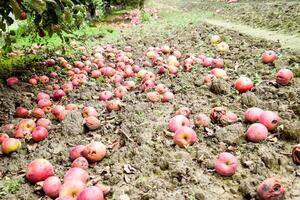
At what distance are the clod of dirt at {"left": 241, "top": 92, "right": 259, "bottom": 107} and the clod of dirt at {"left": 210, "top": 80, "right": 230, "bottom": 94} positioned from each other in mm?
520

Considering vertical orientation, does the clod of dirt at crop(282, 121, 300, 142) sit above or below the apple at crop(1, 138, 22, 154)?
above

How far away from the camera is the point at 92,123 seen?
5020 mm

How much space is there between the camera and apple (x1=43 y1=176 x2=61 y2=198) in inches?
147

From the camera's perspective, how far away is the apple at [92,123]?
5.02m

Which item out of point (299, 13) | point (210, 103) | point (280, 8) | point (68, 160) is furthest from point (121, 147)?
point (280, 8)

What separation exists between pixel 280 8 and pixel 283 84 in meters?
7.28

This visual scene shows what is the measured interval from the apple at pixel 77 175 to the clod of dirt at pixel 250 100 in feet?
7.93

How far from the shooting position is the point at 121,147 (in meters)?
4.49

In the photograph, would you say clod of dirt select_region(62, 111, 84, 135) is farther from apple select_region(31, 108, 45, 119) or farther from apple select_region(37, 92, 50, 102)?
apple select_region(37, 92, 50, 102)

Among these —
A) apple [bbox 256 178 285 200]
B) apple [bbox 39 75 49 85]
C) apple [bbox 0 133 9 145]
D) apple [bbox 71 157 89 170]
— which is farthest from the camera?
apple [bbox 39 75 49 85]

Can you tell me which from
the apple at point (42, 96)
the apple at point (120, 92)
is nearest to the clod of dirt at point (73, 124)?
the apple at point (120, 92)

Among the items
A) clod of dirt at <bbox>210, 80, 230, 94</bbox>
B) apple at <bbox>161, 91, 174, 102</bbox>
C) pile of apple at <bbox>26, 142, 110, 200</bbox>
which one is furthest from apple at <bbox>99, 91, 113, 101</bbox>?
pile of apple at <bbox>26, 142, 110, 200</bbox>

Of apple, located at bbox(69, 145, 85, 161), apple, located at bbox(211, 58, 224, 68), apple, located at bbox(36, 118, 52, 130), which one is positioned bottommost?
apple, located at bbox(211, 58, 224, 68)

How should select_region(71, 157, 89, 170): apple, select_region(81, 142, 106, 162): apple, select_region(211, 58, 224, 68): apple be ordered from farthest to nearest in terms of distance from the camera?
select_region(211, 58, 224, 68): apple
select_region(81, 142, 106, 162): apple
select_region(71, 157, 89, 170): apple
